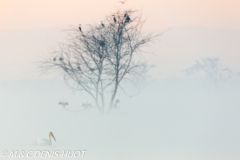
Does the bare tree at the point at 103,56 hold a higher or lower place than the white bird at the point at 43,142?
higher

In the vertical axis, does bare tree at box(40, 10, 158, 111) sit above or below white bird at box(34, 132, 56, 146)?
above

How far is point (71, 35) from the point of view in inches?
82.7

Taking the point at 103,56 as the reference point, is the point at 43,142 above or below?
below

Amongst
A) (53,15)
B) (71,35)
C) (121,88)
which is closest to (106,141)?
(121,88)

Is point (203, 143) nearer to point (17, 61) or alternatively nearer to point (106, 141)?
point (106, 141)

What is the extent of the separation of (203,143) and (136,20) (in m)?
0.80

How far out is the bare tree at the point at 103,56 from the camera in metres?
2.09

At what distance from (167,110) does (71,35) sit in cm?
69

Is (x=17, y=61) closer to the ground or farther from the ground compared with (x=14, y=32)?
closer to the ground

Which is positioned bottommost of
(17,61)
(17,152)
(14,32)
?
(17,152)

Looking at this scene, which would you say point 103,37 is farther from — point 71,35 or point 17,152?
point 17,152

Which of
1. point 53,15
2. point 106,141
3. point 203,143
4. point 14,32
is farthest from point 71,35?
point 203,143

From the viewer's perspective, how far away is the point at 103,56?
211 centimetres

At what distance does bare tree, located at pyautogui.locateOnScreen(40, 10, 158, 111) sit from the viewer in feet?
6.87
